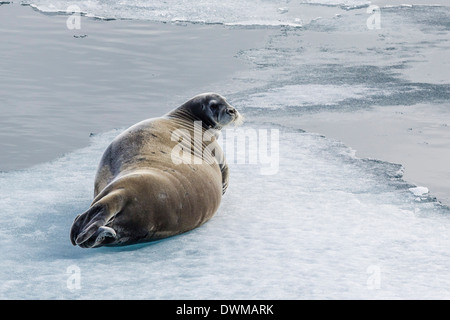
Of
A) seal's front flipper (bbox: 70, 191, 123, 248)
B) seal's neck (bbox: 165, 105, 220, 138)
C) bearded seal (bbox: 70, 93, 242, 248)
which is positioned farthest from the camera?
seal's neck (bbox: 165, 105, 220, 138)

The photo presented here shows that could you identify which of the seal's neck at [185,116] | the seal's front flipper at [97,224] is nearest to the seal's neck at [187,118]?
the seal's neck at [185,116]

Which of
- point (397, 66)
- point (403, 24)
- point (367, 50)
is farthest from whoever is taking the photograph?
point (403, 24)

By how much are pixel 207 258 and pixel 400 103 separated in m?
4.23

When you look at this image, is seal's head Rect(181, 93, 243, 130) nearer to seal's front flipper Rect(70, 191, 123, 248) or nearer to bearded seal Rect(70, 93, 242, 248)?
bearded seal Rect(70, 93, 242, 248)

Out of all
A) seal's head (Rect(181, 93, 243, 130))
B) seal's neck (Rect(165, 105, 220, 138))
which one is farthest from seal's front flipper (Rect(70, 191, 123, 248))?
seal's head (Rect(181, 93, 243, 130))

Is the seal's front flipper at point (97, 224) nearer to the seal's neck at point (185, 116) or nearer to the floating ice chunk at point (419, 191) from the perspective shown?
the seal's neck at point (185, 116)

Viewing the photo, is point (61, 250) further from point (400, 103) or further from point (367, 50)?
point (367, 50)

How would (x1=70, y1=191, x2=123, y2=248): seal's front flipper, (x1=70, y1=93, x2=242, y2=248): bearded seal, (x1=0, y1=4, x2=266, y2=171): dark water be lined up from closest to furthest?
1. (x1=70, y1=191, x2=123, y2=248): seal's front flipper
2. (x1=70, y1=93, x2=242, y2=248): bearded seal
3. (x1=0, y1=4, x2=266, y2=171): dark water

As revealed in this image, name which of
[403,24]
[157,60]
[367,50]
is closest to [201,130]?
[157,60]

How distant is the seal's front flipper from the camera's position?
11.5 feet

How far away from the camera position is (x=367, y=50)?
32.1ft

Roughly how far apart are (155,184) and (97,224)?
0.40m

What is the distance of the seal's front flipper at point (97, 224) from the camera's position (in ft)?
11.5

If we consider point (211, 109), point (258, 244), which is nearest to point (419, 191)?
point (211, 109)
